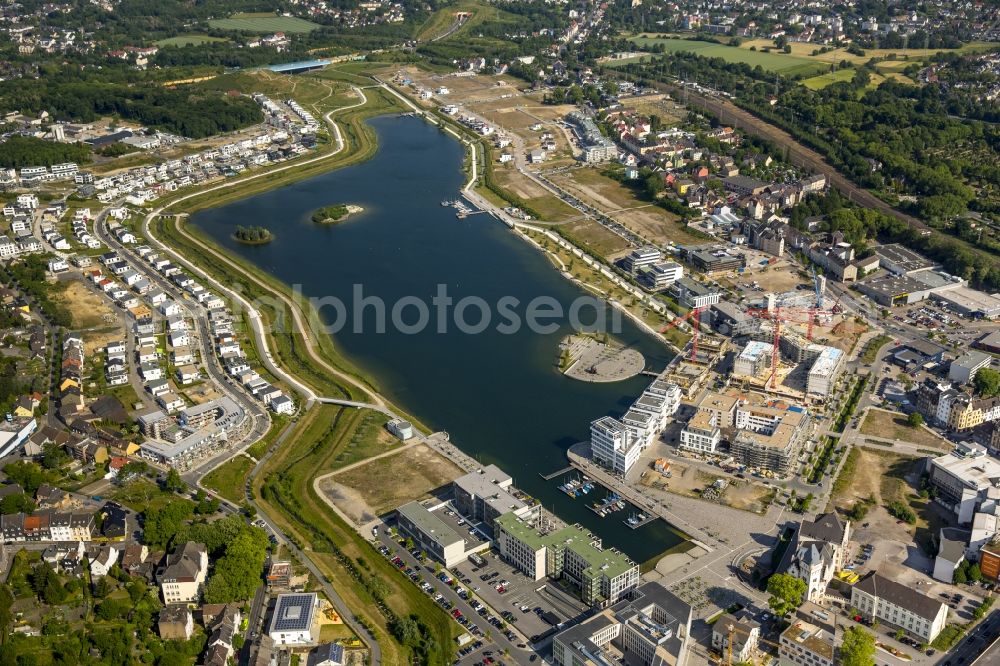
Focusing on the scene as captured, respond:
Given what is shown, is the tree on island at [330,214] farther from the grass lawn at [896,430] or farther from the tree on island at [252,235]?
the grass lawn at [896,430]

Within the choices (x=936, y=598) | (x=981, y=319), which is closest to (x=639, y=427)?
(x=936, y=598)

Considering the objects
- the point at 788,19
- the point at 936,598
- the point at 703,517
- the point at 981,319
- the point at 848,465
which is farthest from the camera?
the point at 788,19

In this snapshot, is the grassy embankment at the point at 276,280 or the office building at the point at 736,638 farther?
the grassy embankment at the point at 276,280

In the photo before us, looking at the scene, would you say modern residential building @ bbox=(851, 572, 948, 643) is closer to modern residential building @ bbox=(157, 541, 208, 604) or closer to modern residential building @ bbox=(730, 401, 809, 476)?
modern residential building @ bbox=(730, 401, 809, 476)

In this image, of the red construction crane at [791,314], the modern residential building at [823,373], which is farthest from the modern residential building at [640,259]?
the modern residential building at [823,373]

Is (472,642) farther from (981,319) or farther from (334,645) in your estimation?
(981,319)

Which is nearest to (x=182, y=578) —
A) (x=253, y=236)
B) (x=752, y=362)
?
(x=752, y=362)
